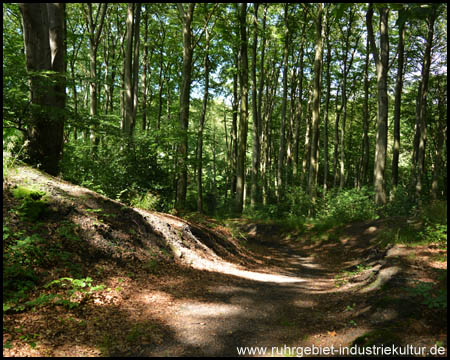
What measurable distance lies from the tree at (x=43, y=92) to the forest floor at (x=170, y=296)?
4.24 feet

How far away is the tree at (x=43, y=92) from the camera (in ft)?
20.2

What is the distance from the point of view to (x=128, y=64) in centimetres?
1236

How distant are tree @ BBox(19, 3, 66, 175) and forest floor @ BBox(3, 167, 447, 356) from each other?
1.29 metres

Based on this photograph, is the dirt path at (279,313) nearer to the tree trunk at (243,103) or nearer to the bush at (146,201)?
the bush at (146,201)

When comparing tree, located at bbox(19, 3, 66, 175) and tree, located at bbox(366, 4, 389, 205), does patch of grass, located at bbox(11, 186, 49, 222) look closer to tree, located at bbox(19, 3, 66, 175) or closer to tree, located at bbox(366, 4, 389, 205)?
tree, located at bbox(19, 3, 66, 175)

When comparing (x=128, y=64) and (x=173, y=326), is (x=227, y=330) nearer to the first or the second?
(x=173, y=326)

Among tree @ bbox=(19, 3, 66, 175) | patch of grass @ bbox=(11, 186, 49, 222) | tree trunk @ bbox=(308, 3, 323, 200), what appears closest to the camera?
patch of grass @ bbox=(11, 186, 49, 222)

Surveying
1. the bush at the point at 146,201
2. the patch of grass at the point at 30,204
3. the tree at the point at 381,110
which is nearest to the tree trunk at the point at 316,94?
the tree at the point at 381,110

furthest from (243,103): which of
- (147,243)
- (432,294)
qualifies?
(432,294)

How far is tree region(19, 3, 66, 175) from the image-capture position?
20.2 feet

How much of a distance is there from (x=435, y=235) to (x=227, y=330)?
551 centimetres

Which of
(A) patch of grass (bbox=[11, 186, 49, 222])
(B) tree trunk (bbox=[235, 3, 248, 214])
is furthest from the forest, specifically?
(B) tree trunk (bbox=[235, 3, 248, 214])

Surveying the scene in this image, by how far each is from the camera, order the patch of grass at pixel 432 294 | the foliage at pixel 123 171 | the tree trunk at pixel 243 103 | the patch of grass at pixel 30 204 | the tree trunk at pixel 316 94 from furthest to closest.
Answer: the tree trunk at pixel 243 103 < the tree trunk at pixel 316 94 < the foliage at pixel 123 171 < the patch of grass at pixel 30 204 < the patch of grass at pixel 432 294

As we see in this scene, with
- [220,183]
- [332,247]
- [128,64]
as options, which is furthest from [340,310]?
[220,183]
